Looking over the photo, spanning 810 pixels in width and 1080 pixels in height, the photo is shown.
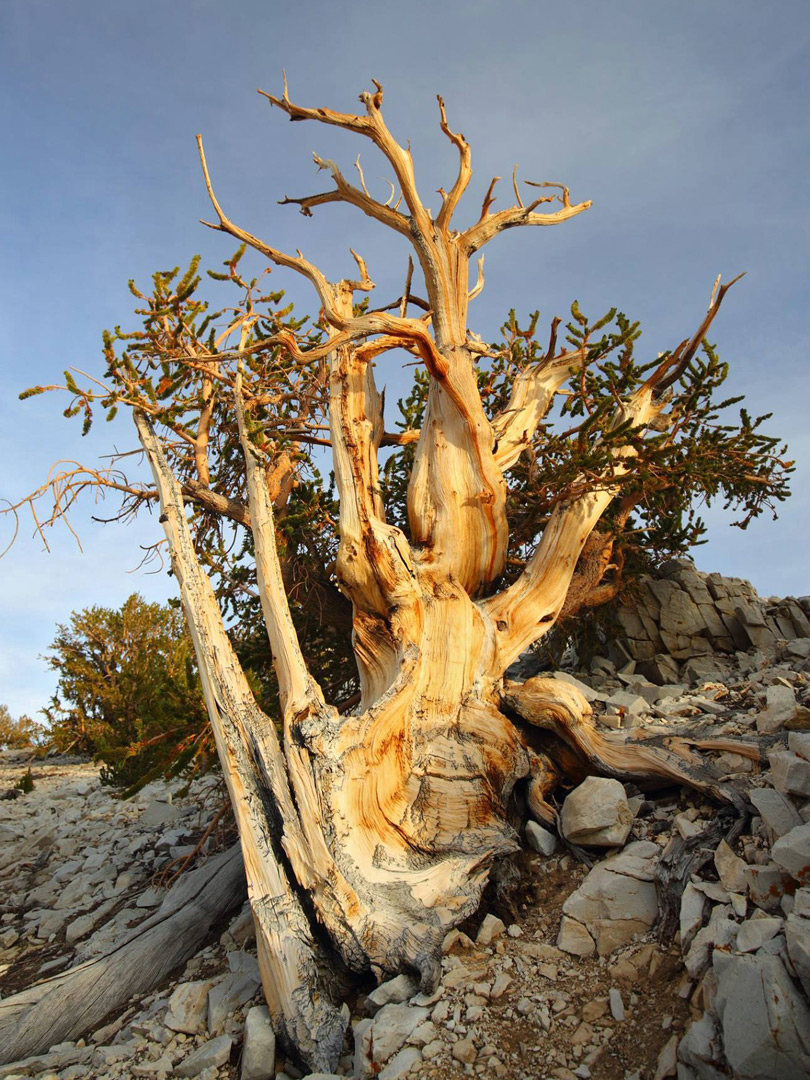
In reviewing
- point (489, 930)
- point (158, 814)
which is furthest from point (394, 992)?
point (158, 814)

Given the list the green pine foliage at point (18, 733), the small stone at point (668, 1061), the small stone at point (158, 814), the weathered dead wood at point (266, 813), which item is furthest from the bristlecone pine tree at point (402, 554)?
the green pine foliage at point (18, 733)

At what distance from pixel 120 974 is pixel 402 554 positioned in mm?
4081

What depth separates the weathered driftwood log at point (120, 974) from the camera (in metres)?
4.60

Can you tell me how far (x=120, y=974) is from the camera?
509cm

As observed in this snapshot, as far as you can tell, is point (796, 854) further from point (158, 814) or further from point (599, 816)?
point (158, 814)

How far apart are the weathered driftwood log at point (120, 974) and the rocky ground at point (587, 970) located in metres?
0.14

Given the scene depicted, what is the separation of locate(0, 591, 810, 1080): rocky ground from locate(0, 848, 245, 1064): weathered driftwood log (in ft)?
0.47

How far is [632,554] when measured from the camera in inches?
377

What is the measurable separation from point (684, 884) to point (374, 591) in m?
3.50

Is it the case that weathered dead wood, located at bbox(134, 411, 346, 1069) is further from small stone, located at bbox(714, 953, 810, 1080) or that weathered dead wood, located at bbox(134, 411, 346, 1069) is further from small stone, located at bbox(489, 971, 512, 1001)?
small stone, located at bbox(714, 953, 810, 1080)

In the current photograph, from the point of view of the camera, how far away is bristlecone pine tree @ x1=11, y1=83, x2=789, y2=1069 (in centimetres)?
479

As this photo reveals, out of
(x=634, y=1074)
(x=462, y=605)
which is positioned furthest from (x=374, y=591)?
(x=634, y=1074)

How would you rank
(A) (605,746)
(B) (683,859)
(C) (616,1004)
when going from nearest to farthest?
(C) (616,1004) < (B) (683,859) < (A) (605,746)

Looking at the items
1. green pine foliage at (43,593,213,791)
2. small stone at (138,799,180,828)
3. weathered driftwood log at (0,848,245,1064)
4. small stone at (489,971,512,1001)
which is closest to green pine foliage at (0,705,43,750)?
green pine foliage at (43,593,213,791)
